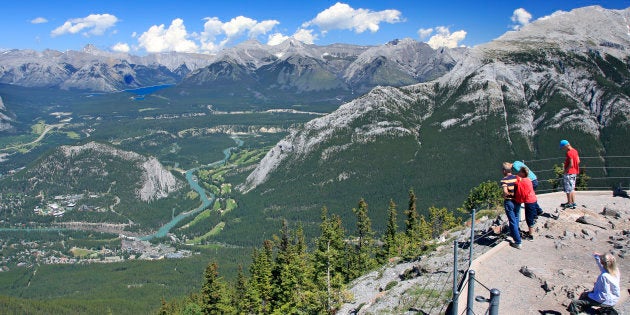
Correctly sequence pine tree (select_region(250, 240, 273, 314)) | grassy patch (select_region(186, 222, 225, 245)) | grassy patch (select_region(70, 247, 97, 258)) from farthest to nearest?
grassy patch (select_region(186, 222, 225, 245)) → grassy patch (select_region(70, 247, 97, 258)) → pine tree (select_region(250, 240, 273, 314))

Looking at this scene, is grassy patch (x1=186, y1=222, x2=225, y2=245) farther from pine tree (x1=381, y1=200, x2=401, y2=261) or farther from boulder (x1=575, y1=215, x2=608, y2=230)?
boulder (x1=575, y1=215, x2=608, y2=230)

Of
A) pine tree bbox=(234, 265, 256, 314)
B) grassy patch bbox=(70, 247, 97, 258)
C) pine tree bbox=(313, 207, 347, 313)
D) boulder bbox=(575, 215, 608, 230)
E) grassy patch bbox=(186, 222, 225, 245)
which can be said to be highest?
boulder bbox=(575, 215, 608, 230)

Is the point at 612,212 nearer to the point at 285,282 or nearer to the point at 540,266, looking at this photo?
the point at 540,266

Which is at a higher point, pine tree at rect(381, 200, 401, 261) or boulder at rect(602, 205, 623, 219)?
boulder at rect(602, 205, 623, 219)

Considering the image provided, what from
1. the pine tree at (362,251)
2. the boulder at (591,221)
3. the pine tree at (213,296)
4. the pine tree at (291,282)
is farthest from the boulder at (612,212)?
the pine tree at (213,296)

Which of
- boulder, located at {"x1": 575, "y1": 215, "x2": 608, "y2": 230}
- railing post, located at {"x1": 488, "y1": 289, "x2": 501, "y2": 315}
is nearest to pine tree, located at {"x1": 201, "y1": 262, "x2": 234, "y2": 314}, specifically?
boulder, located at {"x1": 575, "y1": 215, "x2": 608, "y2": 230}

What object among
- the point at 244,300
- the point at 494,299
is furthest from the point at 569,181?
the point at 244,300

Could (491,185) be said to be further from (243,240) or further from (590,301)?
(243,240)

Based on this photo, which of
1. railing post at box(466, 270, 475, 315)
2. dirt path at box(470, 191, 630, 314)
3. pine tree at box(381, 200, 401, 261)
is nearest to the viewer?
railing post at box(466, 270, 475, 315)

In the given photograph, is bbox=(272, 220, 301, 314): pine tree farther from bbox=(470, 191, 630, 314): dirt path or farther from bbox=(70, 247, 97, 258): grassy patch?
bbox=(70, 247, 97, 258): grassy patch

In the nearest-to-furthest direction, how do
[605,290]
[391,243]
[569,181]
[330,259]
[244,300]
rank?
[605,290]
[569,181]
[330,259]
[244,300]
[391,243]

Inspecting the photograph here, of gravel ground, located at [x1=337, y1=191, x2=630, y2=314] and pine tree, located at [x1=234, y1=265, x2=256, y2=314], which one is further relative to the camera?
pine tree, located at [x1=234, y1=265, x2=256, y2=314]
